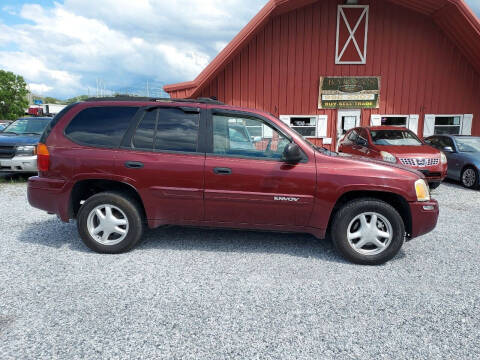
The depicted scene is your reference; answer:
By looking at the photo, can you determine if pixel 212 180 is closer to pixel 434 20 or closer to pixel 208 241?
pixel 208 241

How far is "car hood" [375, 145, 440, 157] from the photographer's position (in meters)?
6.98

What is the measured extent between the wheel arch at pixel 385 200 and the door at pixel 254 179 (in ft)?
1.39

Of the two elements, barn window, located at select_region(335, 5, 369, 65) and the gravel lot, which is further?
barn window, located at select_region(335, 5, 369, 65)

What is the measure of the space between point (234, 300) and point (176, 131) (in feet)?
6.56

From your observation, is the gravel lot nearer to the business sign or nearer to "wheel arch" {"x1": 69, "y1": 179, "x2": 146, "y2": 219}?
"wheel arch" {"x1": 69, "y1": 179, "x2": 146, "y2": 219}

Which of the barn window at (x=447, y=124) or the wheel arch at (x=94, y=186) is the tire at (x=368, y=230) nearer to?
the wheel arch at (x=94, y=186)

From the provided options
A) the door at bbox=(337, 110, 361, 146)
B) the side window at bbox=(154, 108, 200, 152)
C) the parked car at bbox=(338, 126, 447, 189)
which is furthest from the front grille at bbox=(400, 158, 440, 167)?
the side window at bbox=(154, 108, 200, 152)

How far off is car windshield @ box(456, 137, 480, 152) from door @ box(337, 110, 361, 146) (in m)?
3.85

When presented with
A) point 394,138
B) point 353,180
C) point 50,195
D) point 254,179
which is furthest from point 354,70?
point 50,195

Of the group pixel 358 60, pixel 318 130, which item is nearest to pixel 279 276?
pixel 318 130

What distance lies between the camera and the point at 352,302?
8.87 feet

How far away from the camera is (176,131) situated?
11.6 feet

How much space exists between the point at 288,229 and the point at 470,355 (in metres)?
1.89

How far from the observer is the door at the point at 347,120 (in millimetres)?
12047
